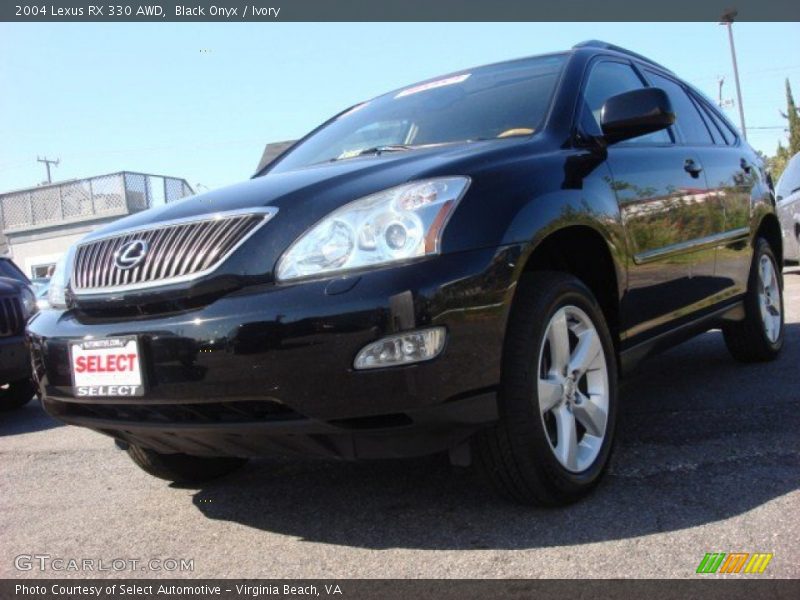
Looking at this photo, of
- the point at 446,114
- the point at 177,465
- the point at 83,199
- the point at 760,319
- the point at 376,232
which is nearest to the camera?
the point at 376,232

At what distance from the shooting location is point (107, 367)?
241 centimetres

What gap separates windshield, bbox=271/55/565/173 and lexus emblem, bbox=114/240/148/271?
43.0 inches

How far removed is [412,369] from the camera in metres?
2.09

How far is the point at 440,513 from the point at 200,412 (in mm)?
886

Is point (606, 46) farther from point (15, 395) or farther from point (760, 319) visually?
point (15, 395)

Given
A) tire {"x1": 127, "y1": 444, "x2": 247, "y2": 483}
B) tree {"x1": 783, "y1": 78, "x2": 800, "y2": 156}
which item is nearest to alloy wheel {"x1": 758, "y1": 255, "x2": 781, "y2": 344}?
tire {"x1": 127, "y1": 444, "x2": 247, "y2": 483}

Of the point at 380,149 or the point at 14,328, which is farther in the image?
the point at 14,328

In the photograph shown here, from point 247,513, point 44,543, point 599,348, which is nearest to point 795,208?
point 599,348

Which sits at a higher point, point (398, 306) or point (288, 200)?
point (288, 200)

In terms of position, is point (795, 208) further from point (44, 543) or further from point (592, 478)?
point (44, 543)

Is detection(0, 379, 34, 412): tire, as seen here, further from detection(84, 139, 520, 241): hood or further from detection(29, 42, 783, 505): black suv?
detection(84, 139, 520, 241): hood

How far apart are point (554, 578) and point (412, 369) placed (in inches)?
26.6

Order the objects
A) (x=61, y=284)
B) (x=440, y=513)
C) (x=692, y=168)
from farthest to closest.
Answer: (x=692, y=168)
(x=61, y=284)
(x=440, y=513)

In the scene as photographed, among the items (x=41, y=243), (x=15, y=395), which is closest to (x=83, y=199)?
A: (x=41, y=243)
